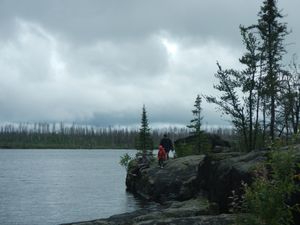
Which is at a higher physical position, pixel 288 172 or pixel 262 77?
pixel 262 77

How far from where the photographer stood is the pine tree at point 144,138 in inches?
2366

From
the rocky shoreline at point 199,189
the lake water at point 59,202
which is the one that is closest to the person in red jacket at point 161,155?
the rocky shoreline at point 199,189

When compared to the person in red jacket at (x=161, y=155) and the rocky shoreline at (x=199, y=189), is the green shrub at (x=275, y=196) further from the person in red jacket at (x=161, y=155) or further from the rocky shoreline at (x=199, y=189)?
the person in red jacket at (x=161, y=155)

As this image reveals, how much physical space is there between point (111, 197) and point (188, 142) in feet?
36.3

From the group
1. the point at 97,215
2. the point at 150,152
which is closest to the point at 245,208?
the point at 97,215

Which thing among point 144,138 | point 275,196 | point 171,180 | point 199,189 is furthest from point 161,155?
point 275,196

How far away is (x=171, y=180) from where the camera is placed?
36000mm

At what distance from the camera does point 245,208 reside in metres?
10.8

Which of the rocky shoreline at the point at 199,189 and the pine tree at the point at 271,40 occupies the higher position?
the pine tree at the point at 271,40

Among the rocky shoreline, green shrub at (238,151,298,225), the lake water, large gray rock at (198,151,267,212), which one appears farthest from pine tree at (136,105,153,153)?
green shrub at (238,151,298,225)

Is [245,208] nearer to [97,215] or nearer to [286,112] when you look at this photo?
[97,215]

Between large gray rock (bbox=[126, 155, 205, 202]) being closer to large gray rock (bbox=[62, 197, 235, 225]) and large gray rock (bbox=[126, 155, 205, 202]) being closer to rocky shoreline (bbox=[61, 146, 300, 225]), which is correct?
rocky shoreline (bbox=[61, 146, 300, 225])

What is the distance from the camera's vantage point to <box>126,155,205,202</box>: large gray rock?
3420 cm

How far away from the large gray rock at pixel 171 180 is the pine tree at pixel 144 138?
52.0ft
